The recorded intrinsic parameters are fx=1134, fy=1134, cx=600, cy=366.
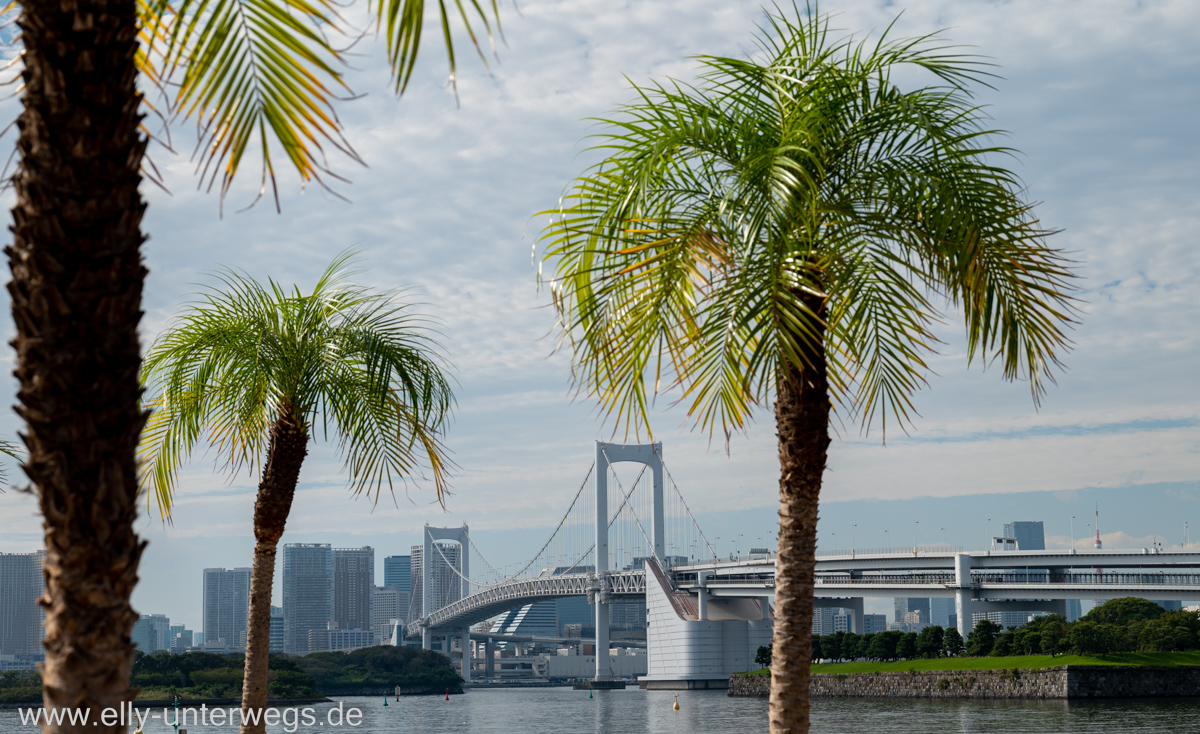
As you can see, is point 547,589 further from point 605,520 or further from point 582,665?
point 582,665

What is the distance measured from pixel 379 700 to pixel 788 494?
95.8 metres

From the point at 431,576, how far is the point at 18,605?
4860 centimetres

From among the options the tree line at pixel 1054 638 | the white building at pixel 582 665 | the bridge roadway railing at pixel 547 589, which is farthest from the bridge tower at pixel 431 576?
the tree line at pixel 1054 638

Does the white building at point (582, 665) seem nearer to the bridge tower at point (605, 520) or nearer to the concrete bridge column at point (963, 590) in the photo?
the bridge tower at point (605, 520)

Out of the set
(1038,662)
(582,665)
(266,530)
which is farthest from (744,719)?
(582,665)

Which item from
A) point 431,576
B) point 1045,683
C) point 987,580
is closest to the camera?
point 1045,683

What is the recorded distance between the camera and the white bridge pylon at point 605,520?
102 meters

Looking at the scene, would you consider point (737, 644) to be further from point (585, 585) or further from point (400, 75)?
point (400, 75)

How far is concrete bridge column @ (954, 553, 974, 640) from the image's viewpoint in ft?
241

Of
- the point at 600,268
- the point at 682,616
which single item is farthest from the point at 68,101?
the point at 682,616

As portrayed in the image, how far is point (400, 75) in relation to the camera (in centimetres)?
401

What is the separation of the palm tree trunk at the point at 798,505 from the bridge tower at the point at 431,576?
12137 centimetres

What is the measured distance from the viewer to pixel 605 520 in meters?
108

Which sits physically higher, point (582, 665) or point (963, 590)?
point (963, 590)
